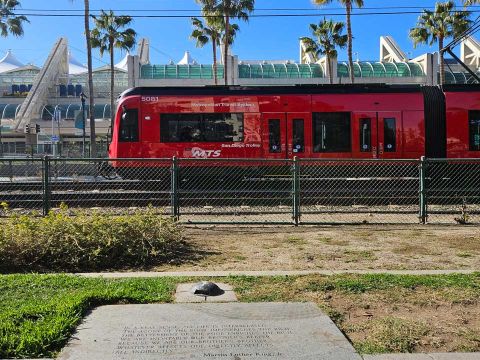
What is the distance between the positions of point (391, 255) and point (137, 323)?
468cm

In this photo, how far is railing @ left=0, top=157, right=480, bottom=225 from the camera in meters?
11.6

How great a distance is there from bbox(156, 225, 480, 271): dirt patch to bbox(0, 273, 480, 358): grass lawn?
0.98 meters

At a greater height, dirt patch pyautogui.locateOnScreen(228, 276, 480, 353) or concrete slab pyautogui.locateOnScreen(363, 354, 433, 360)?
dirt patch pyautogui.locateOnScreen(228, 276, 480, 353)

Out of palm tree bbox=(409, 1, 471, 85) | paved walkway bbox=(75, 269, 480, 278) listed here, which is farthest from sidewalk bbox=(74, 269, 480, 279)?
palm tree bbox=(409, 1, 471, 85)

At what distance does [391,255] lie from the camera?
809cm

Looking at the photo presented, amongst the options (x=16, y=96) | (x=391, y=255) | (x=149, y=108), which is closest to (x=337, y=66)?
(x=16, y=96)

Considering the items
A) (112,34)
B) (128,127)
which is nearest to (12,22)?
(112,34)

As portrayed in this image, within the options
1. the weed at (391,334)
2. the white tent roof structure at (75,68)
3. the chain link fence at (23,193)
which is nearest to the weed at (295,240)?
the weed at (391,334)

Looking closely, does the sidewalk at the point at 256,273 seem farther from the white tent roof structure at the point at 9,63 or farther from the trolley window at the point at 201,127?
the white tent roof structure at the point at 9,63

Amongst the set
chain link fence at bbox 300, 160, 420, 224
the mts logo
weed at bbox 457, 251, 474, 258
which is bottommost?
weed at bbox 457, 251, 474, 258

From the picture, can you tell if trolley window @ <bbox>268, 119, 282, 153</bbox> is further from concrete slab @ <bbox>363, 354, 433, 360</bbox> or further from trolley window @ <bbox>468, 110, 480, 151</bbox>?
concrete slab @ <bbox>363, 354, 433, 360</bbox>

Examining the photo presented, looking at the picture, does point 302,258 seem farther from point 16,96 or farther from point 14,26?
A: point 16,96

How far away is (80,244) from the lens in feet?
25.0

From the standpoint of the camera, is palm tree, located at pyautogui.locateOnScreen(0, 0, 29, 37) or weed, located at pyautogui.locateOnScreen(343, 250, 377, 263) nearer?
weed, located at pyautogui.locateOnScreen(343, 250, 377, 263)
